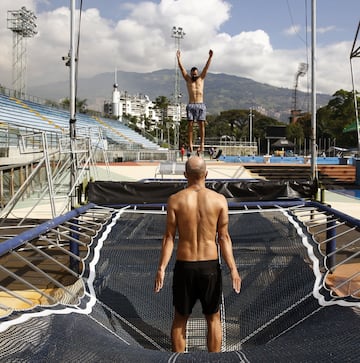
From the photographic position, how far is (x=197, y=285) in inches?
113

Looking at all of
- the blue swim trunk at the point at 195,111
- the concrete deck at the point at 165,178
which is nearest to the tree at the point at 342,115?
the concrete deck at the point at 165,178

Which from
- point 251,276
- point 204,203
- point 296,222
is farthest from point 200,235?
point 296,222

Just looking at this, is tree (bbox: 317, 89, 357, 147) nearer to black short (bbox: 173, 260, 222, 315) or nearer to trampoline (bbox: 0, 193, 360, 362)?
trampoline (bbox: 0, 193, 360, 362)

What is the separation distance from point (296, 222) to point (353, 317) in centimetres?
250

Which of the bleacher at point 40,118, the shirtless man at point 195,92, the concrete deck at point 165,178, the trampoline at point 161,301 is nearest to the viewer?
the trampoline at point 161,301

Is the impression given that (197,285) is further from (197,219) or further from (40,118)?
(40,118)

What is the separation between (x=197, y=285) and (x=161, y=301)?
1.26m

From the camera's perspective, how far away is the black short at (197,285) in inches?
112

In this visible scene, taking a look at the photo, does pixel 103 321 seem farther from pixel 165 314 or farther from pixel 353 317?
pixel 353 317

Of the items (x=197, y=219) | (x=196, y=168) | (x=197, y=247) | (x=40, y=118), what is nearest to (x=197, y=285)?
(x=197, y=247)

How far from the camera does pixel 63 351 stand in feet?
6.46

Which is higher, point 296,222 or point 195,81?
point 195,81

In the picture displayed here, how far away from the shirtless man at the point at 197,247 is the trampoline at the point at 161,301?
1.43 ft

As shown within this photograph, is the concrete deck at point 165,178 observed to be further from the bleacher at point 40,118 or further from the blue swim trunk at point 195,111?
the bleacher at point 40,118
